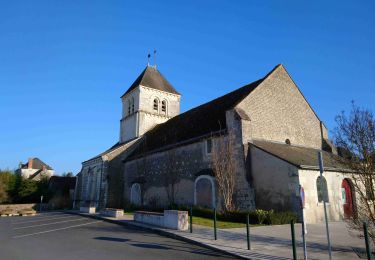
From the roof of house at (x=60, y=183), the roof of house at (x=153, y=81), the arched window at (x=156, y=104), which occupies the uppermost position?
the roof of house at (x=153, y=81)

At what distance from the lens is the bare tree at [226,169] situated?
1783 centimetres

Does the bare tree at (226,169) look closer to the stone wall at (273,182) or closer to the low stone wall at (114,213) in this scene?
the stone wall at (273,182)

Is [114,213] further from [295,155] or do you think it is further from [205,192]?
[295,155]

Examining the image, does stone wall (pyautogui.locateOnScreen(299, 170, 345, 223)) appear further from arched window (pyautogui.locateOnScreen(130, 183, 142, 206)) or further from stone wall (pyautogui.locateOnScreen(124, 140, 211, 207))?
arched window (pyautogui.locateOnScreen(130, 183, 142, 206))

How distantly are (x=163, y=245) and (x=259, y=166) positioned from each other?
30.3 ft

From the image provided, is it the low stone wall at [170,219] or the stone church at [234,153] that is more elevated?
the stone church at [234,153]

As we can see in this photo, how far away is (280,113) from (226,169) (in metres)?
6.62

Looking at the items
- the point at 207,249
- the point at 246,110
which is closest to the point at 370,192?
the point at 207,249

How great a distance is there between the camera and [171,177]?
24.1 metres

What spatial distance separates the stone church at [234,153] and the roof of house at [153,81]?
26 centimetres

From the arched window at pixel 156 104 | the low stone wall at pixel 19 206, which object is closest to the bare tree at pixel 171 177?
the arched window at pixel 156 104

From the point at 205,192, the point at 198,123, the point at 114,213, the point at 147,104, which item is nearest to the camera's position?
the point at 114,213

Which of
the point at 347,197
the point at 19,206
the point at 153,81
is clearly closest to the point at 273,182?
the point at 347,197

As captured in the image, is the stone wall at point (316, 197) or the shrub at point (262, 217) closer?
the shrub at point (262, 217)
